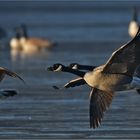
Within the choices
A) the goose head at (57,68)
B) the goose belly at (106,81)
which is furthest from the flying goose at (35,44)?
the goose belly at (106,81)

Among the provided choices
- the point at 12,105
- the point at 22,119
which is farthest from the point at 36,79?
the point at 22,119

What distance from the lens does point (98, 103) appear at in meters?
15.1

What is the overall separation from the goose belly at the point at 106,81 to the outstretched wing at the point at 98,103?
0.32m

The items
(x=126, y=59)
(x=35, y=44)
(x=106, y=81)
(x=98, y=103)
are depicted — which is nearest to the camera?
(x=126, y=59)

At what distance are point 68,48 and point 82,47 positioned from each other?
1.89ft

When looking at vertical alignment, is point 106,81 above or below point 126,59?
below

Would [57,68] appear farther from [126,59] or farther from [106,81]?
[126,59]

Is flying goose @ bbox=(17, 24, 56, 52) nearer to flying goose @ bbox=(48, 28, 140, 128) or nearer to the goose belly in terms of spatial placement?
flying goose @ bbox=(48, 28, 140, 128)

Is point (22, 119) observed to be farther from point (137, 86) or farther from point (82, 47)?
point (82, 47)

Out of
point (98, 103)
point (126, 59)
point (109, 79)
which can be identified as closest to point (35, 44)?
point (98, 103)

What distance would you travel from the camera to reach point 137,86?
47.2 feet

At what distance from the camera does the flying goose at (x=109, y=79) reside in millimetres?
14438

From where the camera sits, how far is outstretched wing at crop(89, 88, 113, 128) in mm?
14906

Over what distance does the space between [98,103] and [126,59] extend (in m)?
0.97
